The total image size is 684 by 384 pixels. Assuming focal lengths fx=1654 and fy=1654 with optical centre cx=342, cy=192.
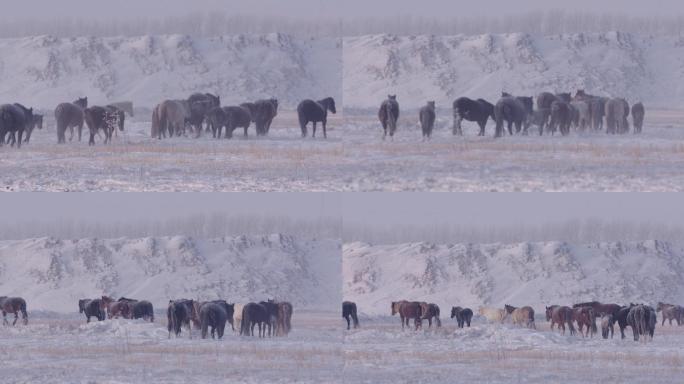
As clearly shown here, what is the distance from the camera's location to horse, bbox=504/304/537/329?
40094mm

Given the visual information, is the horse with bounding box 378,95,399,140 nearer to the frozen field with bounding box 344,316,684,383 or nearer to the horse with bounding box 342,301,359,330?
the horse with bounding box 342,301,359,330

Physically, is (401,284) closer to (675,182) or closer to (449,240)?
(449,240)

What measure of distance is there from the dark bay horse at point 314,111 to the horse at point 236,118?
1337 mm

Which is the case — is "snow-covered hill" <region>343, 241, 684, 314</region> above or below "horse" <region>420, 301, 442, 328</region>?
above

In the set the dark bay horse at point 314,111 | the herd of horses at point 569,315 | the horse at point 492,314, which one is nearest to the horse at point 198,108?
the dark bay horse at point 314,111

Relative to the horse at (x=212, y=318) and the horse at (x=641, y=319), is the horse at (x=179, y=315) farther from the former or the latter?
the horse at (x=641, y=319)

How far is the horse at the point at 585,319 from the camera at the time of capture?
1493 inches

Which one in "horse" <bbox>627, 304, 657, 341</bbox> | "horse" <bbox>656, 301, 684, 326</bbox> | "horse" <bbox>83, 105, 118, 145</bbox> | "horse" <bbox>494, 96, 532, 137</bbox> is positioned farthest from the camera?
"horse" <bbox>656, 301, 684, 326</bbox>

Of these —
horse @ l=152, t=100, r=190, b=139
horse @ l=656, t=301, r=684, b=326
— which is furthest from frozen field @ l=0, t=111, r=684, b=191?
horse @ l=656, t=301, r=684, b=326

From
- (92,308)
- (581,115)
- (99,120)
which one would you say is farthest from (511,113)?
(92,308)

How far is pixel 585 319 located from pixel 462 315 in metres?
2.90

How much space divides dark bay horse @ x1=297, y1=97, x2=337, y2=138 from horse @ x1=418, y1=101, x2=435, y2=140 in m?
2.22

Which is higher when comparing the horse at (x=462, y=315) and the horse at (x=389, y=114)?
the horse at (x=389, y=114)

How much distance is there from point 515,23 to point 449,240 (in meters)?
5.49
